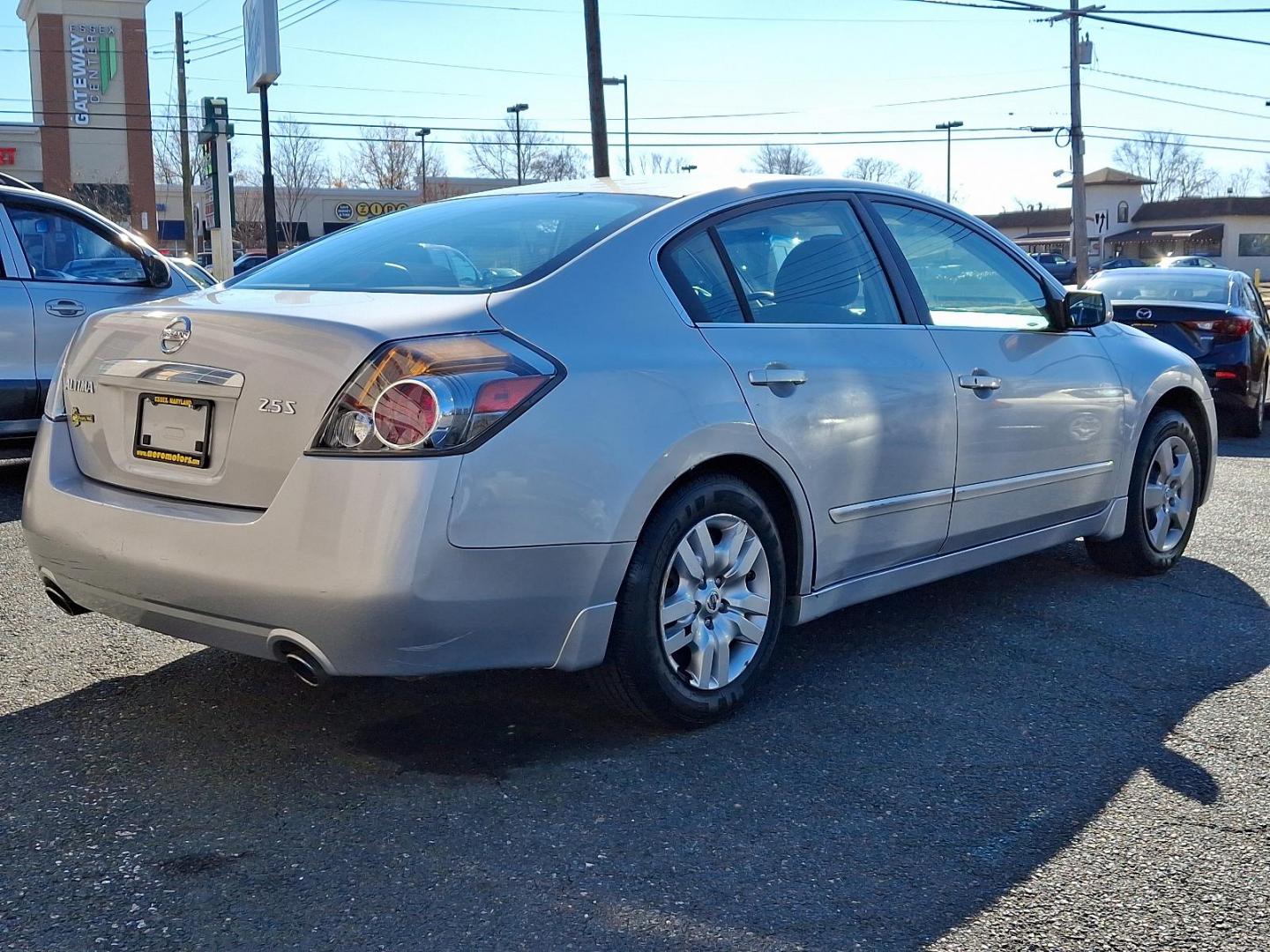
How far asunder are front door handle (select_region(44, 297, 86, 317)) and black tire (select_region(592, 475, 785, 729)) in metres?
5.31

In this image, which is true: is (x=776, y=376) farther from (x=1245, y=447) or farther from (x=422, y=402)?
(x=1245, y=447)

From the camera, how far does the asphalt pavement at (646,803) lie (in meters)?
2.71

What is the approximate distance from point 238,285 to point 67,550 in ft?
3.14

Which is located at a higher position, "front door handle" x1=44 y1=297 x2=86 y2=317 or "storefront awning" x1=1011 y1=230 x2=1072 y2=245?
"storefront awning" x1=1011 y1=230 x2=1072 y2=245

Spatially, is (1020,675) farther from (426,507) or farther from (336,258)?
(336,258)

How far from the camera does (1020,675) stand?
14.4 ft

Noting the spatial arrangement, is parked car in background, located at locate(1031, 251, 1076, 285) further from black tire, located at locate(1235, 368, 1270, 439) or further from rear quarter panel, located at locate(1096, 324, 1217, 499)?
rear quarter panel, located at locate(1096, 324, 1217, 499)

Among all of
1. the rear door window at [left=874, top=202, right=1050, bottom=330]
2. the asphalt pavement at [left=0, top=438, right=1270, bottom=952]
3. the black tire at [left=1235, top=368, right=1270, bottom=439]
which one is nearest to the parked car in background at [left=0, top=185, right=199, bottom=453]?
the asphalt pavement at [left=0, top=438, right=1270, bottom=952]

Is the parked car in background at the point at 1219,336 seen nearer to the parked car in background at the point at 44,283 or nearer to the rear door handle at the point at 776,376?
the parked car in background at the point at 44,283

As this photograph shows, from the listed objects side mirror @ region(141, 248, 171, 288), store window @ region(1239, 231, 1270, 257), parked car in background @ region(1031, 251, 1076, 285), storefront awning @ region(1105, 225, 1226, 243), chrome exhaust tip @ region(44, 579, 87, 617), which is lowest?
chrome exhaust tip @ region(44, 579, 87, 617)

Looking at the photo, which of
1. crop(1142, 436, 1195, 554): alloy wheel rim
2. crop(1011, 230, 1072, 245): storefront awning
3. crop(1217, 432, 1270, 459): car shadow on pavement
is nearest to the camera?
crop(1142, 436, 1195, 554): alloy wheel rim

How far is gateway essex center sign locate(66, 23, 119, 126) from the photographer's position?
59.8m

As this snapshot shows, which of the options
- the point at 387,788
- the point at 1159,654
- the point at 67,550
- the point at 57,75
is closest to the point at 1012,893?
the point at 387,788

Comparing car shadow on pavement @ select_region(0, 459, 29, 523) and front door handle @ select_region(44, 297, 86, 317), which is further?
front door handle @ select_region(44, 297, 86, 317)
